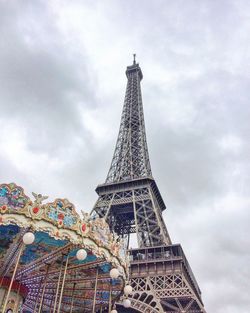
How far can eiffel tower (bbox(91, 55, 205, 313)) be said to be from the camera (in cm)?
2700

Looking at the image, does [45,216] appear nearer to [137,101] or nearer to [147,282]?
[147,282]

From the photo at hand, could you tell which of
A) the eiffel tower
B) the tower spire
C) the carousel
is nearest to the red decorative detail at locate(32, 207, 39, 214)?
the carousel

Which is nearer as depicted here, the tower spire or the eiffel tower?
the eiffel tower

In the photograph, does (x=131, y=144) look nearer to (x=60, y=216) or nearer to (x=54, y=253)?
(x=54, y=253)

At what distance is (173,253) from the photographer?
3078cm

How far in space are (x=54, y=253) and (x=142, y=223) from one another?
77.0 ft

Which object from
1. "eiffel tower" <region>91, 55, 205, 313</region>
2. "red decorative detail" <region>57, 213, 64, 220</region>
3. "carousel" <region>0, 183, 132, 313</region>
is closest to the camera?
"carousel" <region>0, 183, 132, 313</region>

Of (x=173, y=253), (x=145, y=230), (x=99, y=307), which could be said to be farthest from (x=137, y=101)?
(x=99, y=307)

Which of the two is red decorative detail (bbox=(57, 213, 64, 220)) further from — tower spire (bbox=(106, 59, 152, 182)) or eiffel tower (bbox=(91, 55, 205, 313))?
tower spire (bbox=(106, 59, 152, 182))

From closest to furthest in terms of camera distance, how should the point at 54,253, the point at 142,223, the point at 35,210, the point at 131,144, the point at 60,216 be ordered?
the point at 35,210 < the point at 60,216 < the point at 54,253 < the point at 142,223 < the point at 131,144

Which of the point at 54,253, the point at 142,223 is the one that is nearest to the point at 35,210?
the point at 54,253

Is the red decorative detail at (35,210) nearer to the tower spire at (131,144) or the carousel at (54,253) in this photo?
the carousel at (54,253)

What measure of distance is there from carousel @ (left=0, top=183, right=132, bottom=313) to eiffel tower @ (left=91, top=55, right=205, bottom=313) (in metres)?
11.2

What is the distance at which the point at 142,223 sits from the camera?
35656mm
